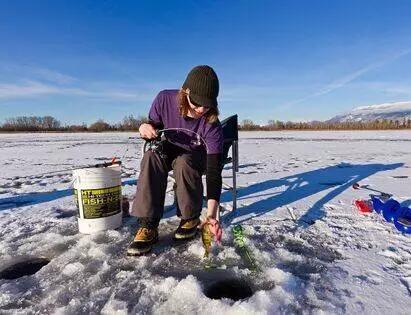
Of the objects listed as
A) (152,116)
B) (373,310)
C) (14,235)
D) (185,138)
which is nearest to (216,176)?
(185,138)

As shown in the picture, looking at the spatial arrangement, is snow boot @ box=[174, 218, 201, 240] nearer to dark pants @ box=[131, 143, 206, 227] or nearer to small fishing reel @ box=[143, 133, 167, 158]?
dark pants @ box=[131, 143, 206, 227]

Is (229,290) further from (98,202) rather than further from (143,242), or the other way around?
(98,202)

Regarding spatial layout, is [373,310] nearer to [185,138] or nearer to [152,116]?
[185,138]

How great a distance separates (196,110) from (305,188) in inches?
114

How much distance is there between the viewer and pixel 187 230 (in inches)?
117

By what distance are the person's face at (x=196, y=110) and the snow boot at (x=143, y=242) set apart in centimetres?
98

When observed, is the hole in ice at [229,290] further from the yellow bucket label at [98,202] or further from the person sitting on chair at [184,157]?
the yellow bucket label at [98,202]

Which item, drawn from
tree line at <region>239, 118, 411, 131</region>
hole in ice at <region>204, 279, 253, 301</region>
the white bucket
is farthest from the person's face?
tree line at <region>239, 118, 411, 131</region>

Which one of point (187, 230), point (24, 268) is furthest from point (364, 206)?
point (24, 268)

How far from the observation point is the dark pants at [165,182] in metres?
2.76

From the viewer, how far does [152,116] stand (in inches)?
123

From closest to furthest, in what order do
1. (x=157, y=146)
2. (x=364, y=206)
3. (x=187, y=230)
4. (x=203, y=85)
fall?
(x=203, y=85), (x=157, y=146), (x=187, y=230), (x=364, y=206)

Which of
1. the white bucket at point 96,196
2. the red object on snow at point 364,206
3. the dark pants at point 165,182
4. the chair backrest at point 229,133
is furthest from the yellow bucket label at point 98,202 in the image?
the red object on snow at point 364,206

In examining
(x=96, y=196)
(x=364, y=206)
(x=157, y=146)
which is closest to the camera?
(x=157, y=146)
